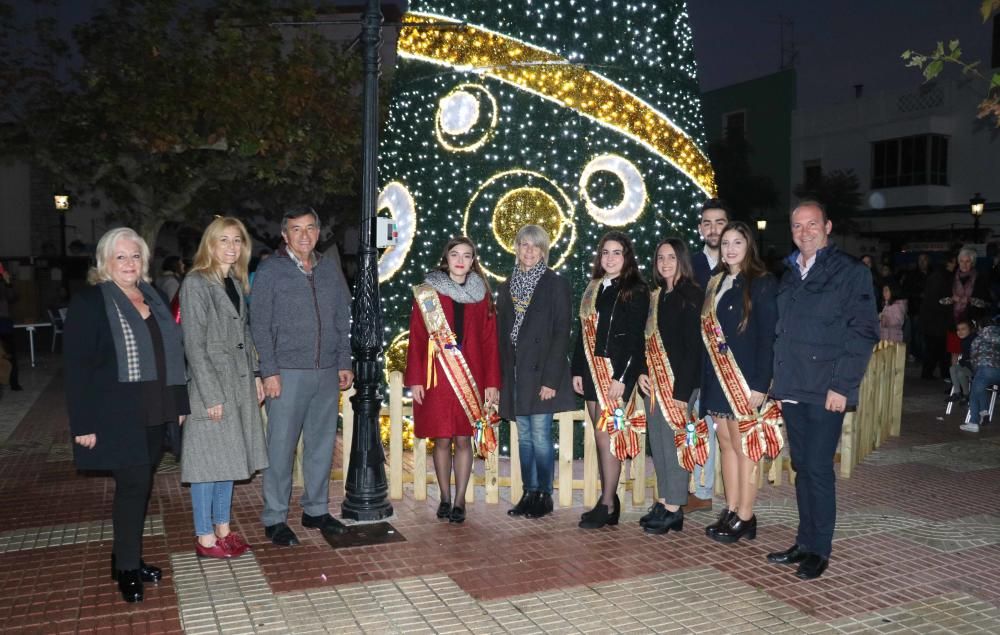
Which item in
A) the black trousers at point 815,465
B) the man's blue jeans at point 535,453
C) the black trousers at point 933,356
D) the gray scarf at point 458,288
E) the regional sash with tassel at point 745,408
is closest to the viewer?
the black trousers at point 815,465

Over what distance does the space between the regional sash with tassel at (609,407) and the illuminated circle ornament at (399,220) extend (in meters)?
2.61

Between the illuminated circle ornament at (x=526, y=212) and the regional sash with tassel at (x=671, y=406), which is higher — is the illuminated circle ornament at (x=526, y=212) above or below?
above

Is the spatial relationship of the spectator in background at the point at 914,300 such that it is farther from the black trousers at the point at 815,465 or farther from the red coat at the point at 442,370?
the red coat at the point at 442,370

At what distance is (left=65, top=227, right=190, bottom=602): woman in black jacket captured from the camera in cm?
434

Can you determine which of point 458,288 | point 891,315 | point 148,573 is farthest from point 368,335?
point 891,315

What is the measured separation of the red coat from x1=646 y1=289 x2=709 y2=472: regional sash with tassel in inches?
44.4

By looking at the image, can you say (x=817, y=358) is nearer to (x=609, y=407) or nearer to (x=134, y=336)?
(x=609, y=407)

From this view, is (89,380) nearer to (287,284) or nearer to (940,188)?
(287,284)

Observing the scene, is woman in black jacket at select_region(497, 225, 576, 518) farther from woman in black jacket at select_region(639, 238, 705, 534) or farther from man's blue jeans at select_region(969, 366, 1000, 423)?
man's blue jeans at select_region(969, 366, 1000, 423)

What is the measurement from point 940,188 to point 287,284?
30.5 m

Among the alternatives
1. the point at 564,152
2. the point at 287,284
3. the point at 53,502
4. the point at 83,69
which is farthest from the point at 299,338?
the point at 83,69

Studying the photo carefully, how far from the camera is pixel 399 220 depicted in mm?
7945

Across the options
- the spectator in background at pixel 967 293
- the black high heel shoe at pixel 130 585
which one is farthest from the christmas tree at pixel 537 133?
the spectator in background at pixel 967 293

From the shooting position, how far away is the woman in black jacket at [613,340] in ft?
18.6
